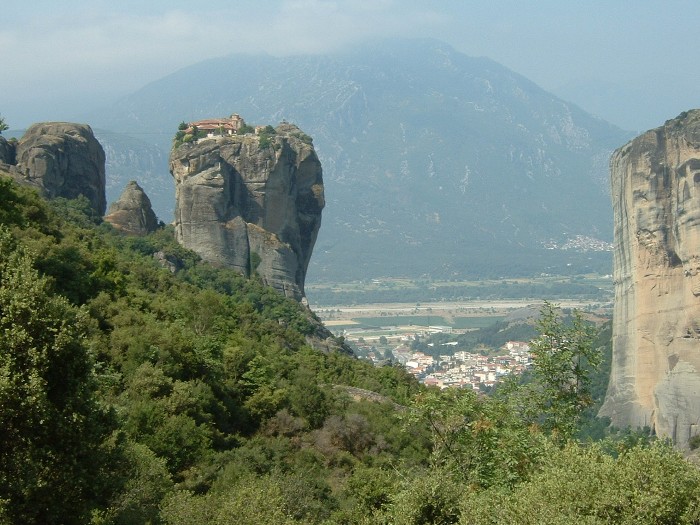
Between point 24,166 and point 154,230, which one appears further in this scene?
point 154,230

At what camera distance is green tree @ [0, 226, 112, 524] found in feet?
42.0

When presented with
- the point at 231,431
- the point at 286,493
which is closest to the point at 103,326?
the point at 231,431

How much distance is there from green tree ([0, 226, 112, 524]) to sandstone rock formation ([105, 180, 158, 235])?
4472cm

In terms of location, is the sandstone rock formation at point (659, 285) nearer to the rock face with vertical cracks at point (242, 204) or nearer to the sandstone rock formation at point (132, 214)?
the rock face with vertical cracks at point (242, 204)

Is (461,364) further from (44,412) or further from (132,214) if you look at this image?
(44,412)

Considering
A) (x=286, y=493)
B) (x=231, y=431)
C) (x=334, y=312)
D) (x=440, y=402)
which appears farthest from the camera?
(x=334, y=312)

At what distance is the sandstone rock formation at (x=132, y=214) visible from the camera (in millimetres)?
58531

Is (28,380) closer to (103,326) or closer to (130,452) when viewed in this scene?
(130,452)

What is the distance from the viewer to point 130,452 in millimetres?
17500

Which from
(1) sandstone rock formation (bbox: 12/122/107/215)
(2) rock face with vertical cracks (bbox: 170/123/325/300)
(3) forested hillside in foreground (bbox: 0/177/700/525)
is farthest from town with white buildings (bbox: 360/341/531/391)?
(3) forested hillside in foreground (bbox: 0/177/700/525)

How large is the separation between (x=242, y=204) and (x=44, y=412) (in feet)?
162

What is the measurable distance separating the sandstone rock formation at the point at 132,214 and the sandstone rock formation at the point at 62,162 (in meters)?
1.10

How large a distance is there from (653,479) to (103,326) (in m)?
16.8

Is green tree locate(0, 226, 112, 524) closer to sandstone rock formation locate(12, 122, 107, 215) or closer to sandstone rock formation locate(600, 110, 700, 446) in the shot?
sandstone rock formation locate(12, 122, 107, 215)
